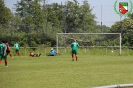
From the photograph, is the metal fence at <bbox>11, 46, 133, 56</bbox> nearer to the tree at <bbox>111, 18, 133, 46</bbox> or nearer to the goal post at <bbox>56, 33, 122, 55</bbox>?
the goal post at <bbox>56, 33, 122, 55</bbox>

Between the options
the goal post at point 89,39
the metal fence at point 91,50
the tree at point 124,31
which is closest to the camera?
the metal fence at point 91,50

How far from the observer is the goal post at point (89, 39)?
48656 millimetres

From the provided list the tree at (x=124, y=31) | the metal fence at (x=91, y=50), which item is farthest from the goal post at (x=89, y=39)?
the tree at (x=124, y=31)

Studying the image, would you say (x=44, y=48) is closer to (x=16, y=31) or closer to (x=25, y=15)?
(x=16, y=31)

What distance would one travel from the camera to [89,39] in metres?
49.8

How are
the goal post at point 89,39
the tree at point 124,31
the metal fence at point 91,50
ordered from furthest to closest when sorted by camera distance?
the tree at point 124,31, the goal post at point 89,39, the metal fence at point 91,50

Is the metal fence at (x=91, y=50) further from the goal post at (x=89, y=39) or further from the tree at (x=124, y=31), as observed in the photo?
the tree at (x=124, y=31)

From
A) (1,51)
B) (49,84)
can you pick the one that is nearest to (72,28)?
(1,51)

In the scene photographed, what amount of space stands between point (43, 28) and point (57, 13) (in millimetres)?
11249

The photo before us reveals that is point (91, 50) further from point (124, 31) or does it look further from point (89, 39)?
point (124, 31)

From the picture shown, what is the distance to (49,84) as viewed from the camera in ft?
45.3

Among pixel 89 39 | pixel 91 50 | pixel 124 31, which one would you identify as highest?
pixel 124 31

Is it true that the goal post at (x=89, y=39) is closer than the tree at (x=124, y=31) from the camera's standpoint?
Yes

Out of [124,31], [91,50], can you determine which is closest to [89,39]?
[91,50]
